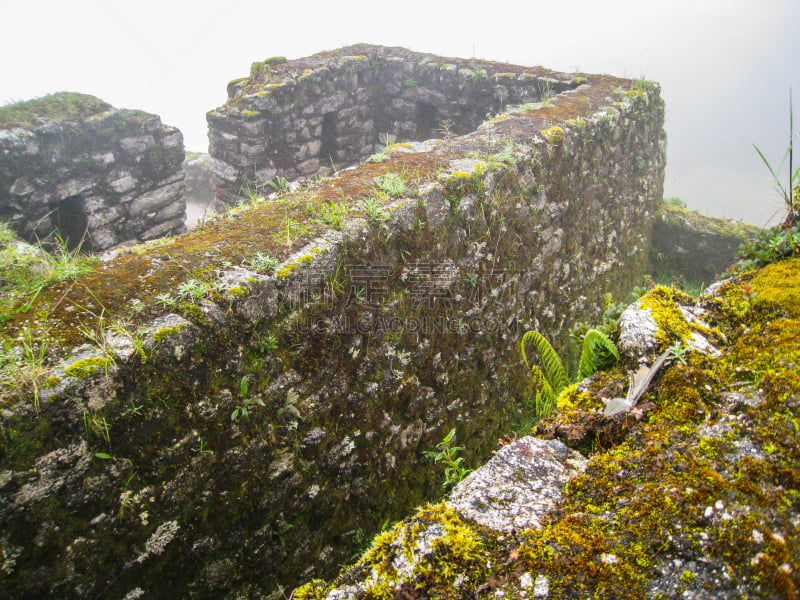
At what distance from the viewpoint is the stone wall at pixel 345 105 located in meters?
9.59

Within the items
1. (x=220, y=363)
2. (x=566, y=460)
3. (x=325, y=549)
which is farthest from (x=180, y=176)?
(x=566, y=460)

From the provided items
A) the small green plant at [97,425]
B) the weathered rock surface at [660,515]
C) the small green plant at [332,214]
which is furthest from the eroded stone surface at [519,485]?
the small green plant at [332,214]

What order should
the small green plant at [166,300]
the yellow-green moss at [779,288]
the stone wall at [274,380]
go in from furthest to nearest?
the small green plant at [166,300]
the stone wall at [274,380]
the yellow-green moss at [779,288]

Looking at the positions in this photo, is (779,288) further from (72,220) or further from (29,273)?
(72,220)

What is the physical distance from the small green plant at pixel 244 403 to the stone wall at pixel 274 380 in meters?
0.01

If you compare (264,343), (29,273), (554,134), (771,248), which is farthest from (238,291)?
(554,134)

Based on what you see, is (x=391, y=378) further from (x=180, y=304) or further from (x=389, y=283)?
(x=180, y=304)

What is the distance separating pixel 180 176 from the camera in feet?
32.8

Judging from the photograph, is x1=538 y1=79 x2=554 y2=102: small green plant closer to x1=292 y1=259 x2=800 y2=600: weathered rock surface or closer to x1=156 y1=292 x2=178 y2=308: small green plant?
x1=292 y1=259 x2=800 y2=600: weathered rock surface

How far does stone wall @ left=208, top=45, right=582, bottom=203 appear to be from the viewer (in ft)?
31.5

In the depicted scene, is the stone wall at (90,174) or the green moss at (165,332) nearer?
the green moss at (165,332)

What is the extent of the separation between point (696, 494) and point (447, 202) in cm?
370

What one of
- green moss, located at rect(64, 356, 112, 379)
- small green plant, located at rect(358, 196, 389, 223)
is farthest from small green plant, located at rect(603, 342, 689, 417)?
green moss, located at rect(64, 356, 112, 379)

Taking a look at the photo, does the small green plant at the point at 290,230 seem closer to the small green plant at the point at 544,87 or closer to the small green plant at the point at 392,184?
the small green plant at the point at 392,184
